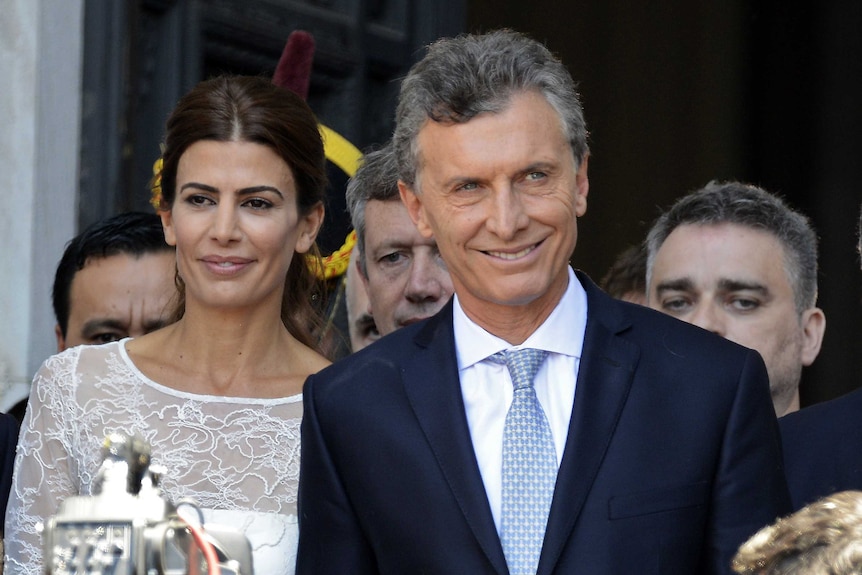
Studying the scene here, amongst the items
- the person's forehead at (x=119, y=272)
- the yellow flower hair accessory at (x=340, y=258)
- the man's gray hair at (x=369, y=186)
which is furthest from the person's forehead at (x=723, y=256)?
the person's forehead at (x=119, y=272)

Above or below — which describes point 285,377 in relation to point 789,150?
below

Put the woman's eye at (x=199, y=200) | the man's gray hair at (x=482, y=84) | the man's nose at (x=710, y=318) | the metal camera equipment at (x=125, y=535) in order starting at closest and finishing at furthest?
1. the metal camera equipment at (x=125, y=535)
2. the man's gray hair at (x=482, y=84)
3. the woman's eye at (x=199, y=200)
4. the man's nose at (x=710, y=318)

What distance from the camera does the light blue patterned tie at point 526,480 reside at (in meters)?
2.35

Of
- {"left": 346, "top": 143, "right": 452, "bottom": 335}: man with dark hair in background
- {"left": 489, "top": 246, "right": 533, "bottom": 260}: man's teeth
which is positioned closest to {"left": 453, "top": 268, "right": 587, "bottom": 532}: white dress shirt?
{"left": 489, "top": 246, "right": 533, "bottom": 260}: man's teeth

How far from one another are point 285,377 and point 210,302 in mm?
243

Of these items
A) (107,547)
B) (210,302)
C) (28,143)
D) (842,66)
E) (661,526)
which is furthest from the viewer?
(842,66)

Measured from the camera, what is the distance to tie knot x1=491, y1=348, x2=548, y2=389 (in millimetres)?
2480

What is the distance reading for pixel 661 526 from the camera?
7.72 feet

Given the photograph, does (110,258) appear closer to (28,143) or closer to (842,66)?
(28,143)

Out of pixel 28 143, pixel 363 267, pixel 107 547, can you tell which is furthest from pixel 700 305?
pixel 107 547

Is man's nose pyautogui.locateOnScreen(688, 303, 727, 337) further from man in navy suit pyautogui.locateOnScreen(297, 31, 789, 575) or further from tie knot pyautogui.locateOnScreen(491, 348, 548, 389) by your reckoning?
tie knot pyautogui.locateOnScreen(491, 348, 548, 389)

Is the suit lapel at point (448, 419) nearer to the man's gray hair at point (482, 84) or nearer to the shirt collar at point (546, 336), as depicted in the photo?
the shirt collar at point (546, 336)

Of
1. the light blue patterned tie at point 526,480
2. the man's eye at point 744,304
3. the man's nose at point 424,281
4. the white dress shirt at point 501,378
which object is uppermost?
the man's nose at point 424,281

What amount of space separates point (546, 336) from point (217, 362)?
0.91m
